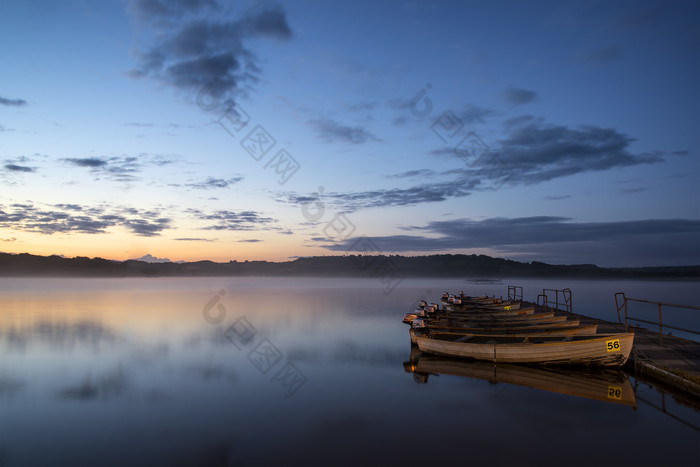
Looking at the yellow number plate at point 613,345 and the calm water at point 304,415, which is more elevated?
the yellow number plate at point 613,345

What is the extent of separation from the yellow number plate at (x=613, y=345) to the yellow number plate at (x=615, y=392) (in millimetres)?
1643

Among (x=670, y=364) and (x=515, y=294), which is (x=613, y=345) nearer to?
(x=670, y=364)

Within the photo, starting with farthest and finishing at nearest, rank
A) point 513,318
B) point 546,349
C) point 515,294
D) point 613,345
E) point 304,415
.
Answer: point 515,294
point 513,318
point 546,349
point 613,345
point 304,415

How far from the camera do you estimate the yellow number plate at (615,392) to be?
13820 millimetres

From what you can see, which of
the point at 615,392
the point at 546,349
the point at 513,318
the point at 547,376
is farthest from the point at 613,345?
the point at 513,318

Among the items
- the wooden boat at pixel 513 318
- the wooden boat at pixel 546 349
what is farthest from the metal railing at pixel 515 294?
the wooden boat at pixel 546 349

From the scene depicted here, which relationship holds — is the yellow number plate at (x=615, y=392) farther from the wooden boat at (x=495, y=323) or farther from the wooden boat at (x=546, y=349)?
the wooden boat at (x=495, y=323)

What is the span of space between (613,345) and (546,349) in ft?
7.77

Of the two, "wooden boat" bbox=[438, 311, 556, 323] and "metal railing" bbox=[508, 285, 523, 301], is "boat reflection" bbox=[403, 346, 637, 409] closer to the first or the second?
"wooden boat" bbox=[438, 311, 556, 323]

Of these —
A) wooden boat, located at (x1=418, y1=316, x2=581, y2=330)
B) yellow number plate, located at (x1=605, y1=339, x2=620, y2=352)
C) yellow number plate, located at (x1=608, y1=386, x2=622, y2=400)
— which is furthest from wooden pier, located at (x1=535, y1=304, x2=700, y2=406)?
wooden boat, located at (x1=418, y1=316, x2=581, y2=330)

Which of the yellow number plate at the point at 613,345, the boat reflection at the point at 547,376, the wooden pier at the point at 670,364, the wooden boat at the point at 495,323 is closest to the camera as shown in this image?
the wooden pier at the point at 670,364

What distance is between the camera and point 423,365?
1970 cm

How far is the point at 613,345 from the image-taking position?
15945 millimetres

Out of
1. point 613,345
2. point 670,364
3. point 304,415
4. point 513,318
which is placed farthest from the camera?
point 513,318
